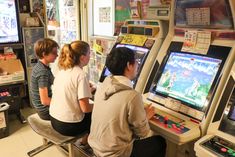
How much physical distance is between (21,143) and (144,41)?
1.92m

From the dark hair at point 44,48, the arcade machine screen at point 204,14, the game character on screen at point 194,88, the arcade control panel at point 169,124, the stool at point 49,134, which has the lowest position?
the stool at point 49,134

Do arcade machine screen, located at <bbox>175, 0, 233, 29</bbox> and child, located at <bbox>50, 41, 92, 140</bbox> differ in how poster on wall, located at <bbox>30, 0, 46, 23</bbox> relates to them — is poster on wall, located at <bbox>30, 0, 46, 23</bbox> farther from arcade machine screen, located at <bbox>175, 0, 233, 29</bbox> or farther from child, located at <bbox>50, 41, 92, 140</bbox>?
arcade machine screen, located at <bbox>175, 0, 233, 29</bbox>

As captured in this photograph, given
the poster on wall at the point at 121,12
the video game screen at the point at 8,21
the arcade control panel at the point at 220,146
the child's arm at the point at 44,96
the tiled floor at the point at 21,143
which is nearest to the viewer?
the arcade control panel at the point at 220,146

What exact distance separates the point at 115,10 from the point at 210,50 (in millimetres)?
1723

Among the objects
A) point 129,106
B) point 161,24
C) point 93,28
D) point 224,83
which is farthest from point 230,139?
point 93,28

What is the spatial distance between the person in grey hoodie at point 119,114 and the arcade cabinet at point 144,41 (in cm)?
41

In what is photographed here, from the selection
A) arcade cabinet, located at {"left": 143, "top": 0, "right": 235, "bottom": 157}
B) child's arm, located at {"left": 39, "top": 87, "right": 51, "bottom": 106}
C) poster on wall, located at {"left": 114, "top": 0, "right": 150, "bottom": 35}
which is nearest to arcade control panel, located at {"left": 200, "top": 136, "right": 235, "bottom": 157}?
arcade cabinet, located at {"left": 143, "top": 0, "right": 235, "bottom": 157}

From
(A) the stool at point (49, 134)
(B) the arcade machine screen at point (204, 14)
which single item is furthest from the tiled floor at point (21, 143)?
(B) the arcade machine screen at point (204, 14)

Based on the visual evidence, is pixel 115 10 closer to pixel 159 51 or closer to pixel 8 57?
pixel 159 51

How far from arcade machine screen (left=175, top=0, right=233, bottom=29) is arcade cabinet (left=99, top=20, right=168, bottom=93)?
7.6 inches

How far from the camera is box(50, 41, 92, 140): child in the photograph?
199 centimetres

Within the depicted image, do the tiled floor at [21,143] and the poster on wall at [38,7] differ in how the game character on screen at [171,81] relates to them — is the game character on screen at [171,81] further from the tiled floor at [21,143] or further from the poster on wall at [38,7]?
the poster on wall at [38,7]

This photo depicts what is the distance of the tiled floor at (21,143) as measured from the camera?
2.64 metres

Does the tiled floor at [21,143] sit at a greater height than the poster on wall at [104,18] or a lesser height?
lesser
